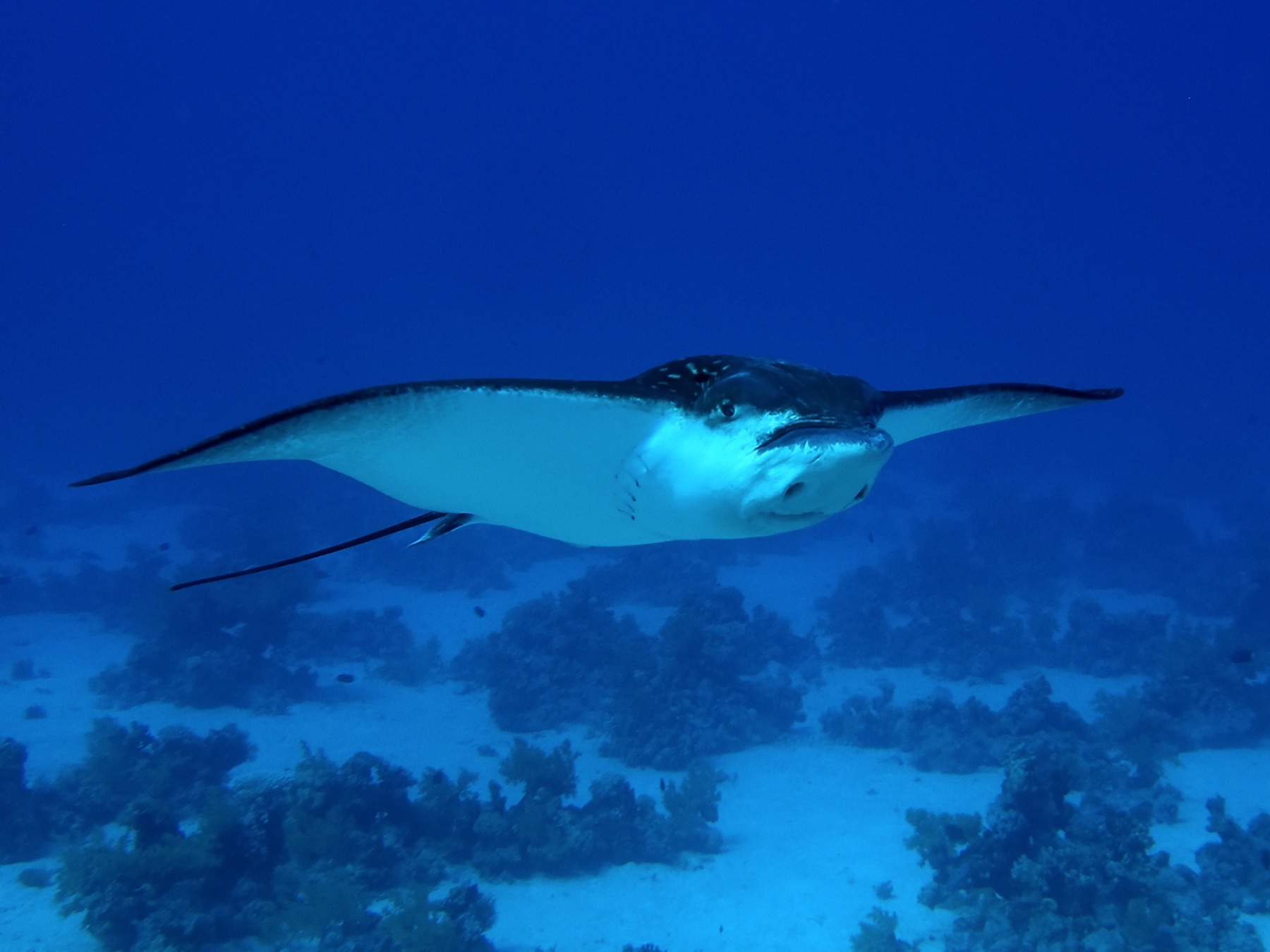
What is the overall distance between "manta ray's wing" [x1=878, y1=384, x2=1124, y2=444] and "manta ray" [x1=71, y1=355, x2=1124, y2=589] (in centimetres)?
1

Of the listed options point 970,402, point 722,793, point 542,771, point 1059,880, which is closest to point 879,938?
point 1059,880

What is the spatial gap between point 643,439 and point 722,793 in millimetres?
8037

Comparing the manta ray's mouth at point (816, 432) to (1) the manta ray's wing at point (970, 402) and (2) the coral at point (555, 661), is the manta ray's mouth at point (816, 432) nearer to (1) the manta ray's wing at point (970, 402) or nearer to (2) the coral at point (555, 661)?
(1) the manta ray's wing at point (970, 402)

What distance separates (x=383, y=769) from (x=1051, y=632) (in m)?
12.8

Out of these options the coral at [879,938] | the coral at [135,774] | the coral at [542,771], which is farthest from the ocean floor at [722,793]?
the coral at [542,771]

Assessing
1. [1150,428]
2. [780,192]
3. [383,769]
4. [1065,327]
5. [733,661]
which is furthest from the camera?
[780,192]

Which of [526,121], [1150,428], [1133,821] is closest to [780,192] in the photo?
[526,121]

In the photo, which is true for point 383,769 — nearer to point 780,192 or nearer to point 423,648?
point 423,648

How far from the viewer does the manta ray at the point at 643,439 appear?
2.08m

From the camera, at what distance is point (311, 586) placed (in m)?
15.8

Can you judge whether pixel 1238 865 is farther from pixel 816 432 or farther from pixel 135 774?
pixel 135 774

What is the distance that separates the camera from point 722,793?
9.16 meters

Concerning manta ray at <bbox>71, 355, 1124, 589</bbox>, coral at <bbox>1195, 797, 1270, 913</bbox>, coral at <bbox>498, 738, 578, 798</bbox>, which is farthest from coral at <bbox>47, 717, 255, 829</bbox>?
coral at <bbox>1195, 797, 1270, 913</bbox>

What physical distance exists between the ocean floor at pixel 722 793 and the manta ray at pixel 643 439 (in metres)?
5.80
